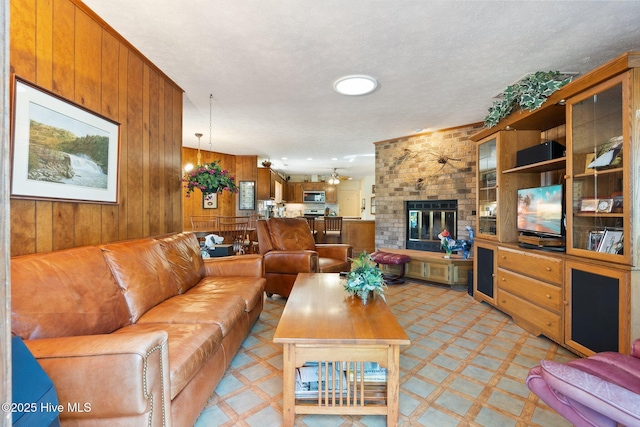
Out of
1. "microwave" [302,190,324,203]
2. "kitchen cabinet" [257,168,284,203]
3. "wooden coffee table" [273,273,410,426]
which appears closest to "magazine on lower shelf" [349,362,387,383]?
"wooden coffee table" [273,273,410,426]

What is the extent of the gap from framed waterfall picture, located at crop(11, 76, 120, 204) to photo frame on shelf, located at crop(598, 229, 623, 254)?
3.57m

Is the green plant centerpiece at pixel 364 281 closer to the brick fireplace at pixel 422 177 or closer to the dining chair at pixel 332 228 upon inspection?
the brick fireplace at pixel 422 177

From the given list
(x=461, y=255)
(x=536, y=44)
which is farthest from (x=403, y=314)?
(x=536, y=44)

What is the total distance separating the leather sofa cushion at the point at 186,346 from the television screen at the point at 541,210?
9.26ft

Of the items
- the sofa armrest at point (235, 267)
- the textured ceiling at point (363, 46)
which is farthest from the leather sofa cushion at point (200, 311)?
the textured ceiling at point (363, 46)

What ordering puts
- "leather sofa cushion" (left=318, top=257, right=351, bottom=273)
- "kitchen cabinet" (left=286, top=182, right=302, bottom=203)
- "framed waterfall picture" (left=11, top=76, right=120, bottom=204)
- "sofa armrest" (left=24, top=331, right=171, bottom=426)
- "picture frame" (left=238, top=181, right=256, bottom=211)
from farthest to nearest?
"kitchen cabinet" (left=286, top=182, right=302, bottom=203) → "picture frame" (left=238, top=181, right=256, bottom=211) → "leather sofa cushion" (left=318, top=257, right=351, bottom=273) → "framed waterfall picture" (left=11, top=76, right=120, bottom=204) → "sofa armrest" (left=24, top=331, right=171, bottom=426)

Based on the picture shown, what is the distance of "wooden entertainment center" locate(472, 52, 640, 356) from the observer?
1700 millimetres

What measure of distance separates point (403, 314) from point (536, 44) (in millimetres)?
2660

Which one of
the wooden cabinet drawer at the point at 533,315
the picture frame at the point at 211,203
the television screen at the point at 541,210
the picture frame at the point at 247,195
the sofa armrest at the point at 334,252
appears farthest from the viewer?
the picture frame at the point at 247,195

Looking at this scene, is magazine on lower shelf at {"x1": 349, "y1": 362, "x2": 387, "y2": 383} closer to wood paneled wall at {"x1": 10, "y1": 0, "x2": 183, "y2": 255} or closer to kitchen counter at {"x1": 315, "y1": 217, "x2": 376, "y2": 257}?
wood paneled wall at {"x1": 10, "y1": 0, "x2": 183, "y2": 255}

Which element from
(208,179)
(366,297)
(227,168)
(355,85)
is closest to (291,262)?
(208,179)

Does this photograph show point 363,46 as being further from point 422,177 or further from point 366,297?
point 422,177

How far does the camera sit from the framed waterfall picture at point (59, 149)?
1406mm

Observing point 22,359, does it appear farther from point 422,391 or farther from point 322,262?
point 322,262
